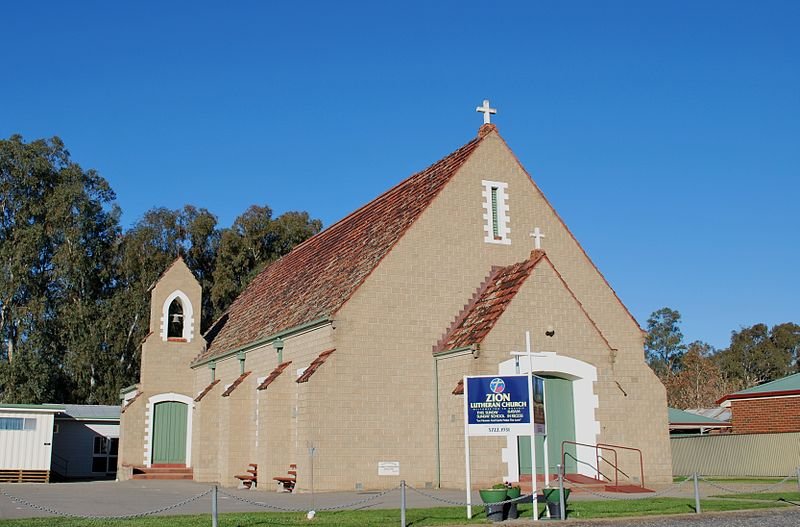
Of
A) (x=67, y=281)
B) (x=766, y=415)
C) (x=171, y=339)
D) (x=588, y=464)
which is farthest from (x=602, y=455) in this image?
(x=67, y=281)

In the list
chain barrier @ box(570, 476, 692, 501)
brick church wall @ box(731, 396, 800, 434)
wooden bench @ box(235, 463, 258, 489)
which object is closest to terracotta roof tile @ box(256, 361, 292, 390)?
wooden bench @ box(235, 463, 258, 489)

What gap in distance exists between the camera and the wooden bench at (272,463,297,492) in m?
23.7

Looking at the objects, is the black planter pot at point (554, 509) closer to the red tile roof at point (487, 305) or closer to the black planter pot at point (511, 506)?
the black planter pot at point (511, 506)

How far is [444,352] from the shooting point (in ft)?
78.1

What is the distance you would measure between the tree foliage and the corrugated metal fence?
3189 cm

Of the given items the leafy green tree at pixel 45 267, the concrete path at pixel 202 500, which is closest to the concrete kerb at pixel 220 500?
the concrete path at pixel 202 500

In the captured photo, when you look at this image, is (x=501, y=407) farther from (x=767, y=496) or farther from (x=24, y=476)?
(x=24, y=476)

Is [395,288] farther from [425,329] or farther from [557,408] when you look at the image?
[557,408]

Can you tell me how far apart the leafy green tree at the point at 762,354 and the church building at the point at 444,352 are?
74.3m

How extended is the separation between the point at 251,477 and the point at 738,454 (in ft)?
67.8

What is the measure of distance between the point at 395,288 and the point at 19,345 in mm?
33833

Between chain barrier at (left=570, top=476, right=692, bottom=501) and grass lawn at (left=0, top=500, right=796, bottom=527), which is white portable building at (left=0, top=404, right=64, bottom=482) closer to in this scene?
grass lawn at (left=0, top=500, right=796, bottom=527)

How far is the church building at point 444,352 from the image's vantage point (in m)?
22.9

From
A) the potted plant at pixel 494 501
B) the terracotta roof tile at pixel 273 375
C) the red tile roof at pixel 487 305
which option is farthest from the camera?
the terracotta roof tile at pixel 273 375
